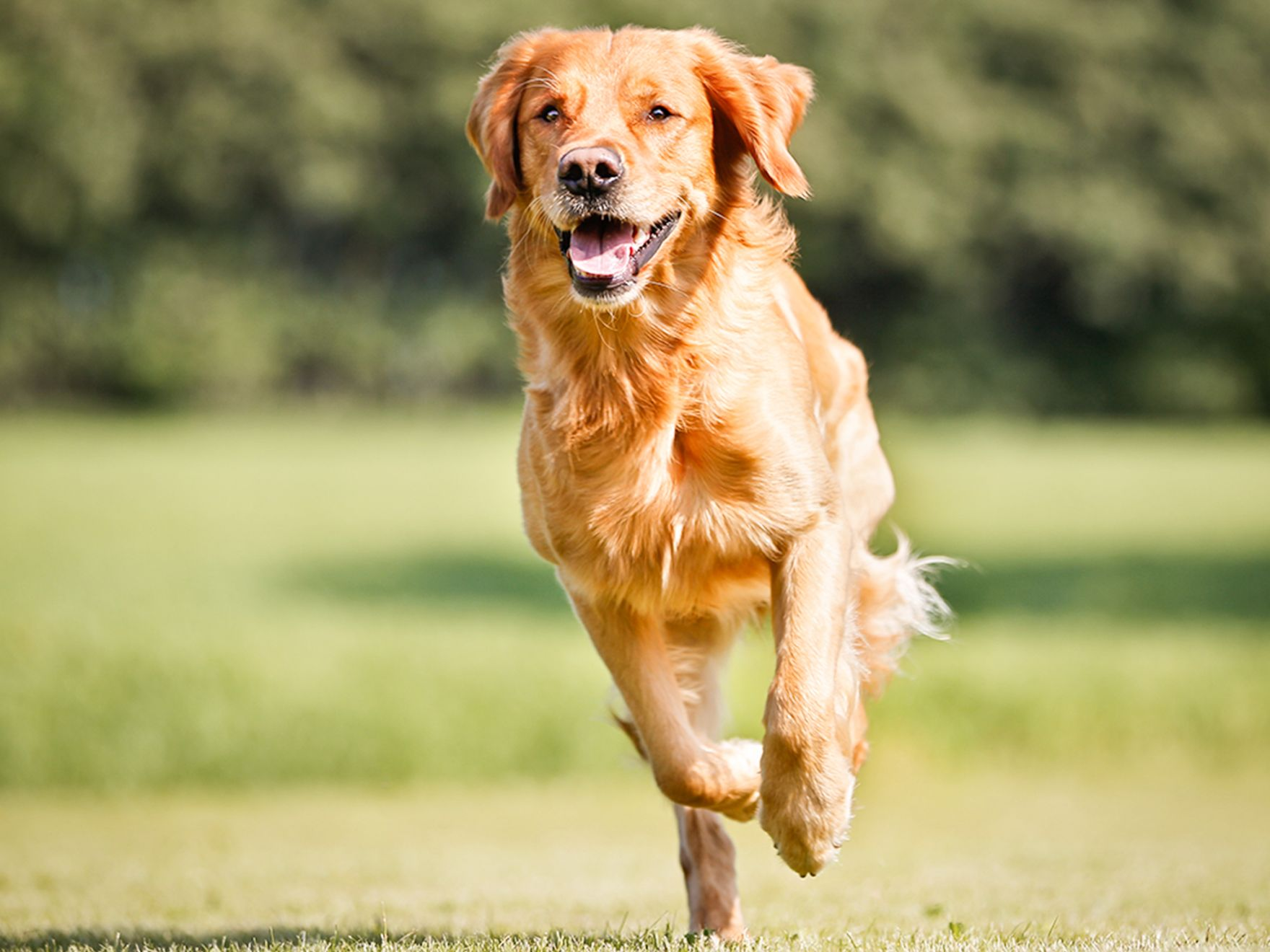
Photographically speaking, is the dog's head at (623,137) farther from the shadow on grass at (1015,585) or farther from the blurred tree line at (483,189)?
the blurred tree line at (483,189)

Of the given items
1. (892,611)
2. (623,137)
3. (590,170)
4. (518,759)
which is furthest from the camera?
(518,759)

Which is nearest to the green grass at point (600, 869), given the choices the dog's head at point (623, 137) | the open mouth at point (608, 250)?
the open mouth at point (608, 250)

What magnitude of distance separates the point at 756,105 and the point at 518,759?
742 centimetres

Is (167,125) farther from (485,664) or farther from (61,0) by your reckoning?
(485,664)

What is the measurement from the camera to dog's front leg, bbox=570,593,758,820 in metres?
4.61

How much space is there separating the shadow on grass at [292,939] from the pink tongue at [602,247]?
188cm

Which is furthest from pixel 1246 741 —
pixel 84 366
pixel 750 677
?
pixel 84 366

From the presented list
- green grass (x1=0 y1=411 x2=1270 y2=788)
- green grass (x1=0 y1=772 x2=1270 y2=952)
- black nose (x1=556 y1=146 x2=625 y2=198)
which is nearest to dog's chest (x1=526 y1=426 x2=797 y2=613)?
black nose (x1=556 y1=146 x2=625 y2=198)

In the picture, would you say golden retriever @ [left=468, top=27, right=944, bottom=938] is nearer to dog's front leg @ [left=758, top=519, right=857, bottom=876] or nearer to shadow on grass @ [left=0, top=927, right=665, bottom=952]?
dog's front leg @ [left=758, top=519, right=857, bottom=876]

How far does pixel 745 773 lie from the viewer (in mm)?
4641

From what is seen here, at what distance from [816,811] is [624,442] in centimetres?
117

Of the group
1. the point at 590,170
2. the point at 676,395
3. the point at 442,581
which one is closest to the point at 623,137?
the point at 590,170

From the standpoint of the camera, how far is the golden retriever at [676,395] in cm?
443

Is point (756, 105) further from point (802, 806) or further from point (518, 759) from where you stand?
point (518, 759)
